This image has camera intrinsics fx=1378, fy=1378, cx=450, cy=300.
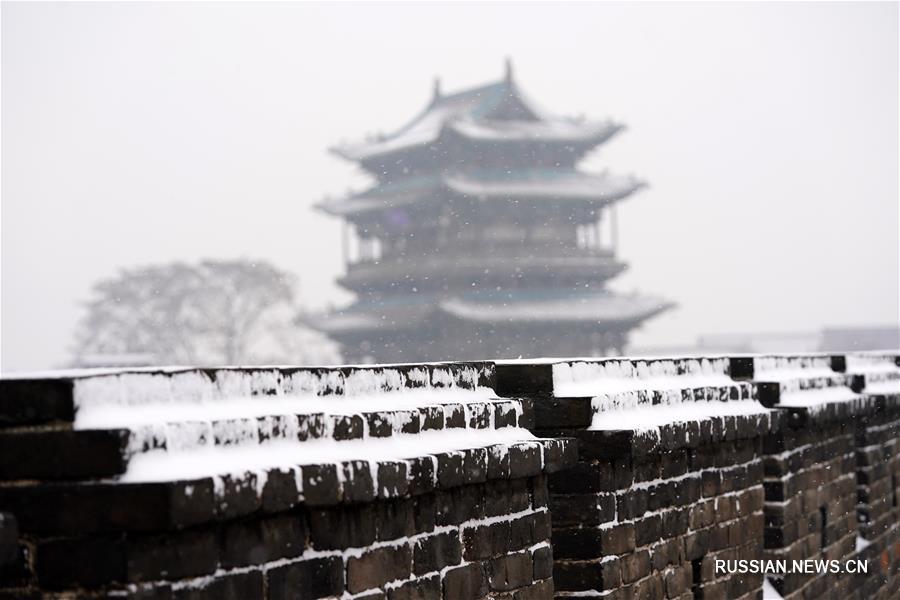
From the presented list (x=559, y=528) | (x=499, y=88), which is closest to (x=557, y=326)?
(x=499, y=88)

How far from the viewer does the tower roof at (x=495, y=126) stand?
47.6 m

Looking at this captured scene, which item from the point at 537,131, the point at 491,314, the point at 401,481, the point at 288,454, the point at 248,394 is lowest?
the point at 401,481

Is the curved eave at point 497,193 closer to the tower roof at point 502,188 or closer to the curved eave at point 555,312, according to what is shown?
the tower roof at point 502,188

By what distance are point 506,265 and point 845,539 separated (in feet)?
116

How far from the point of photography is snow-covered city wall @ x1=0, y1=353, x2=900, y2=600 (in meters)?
3.19

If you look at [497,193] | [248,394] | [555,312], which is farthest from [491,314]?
[248,394]

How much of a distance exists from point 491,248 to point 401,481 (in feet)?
139

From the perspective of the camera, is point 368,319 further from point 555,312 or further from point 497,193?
point 555,312

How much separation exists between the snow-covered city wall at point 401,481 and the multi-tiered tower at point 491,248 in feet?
121

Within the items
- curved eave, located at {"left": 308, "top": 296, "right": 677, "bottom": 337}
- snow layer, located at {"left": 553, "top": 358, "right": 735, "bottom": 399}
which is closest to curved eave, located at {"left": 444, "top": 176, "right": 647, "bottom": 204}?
curved eave, located at {"left": 308, "top": 296, "right": 677, "bottom": 337}

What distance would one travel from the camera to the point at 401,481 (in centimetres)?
405

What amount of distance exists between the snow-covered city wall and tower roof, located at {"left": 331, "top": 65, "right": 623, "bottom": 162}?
39707 mm

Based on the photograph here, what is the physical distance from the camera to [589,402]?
557 cm

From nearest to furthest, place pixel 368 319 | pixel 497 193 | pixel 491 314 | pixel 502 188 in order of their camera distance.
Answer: pixel 491 314 → pixel 497 193 → pixel 502 188 → pixel 368 319
